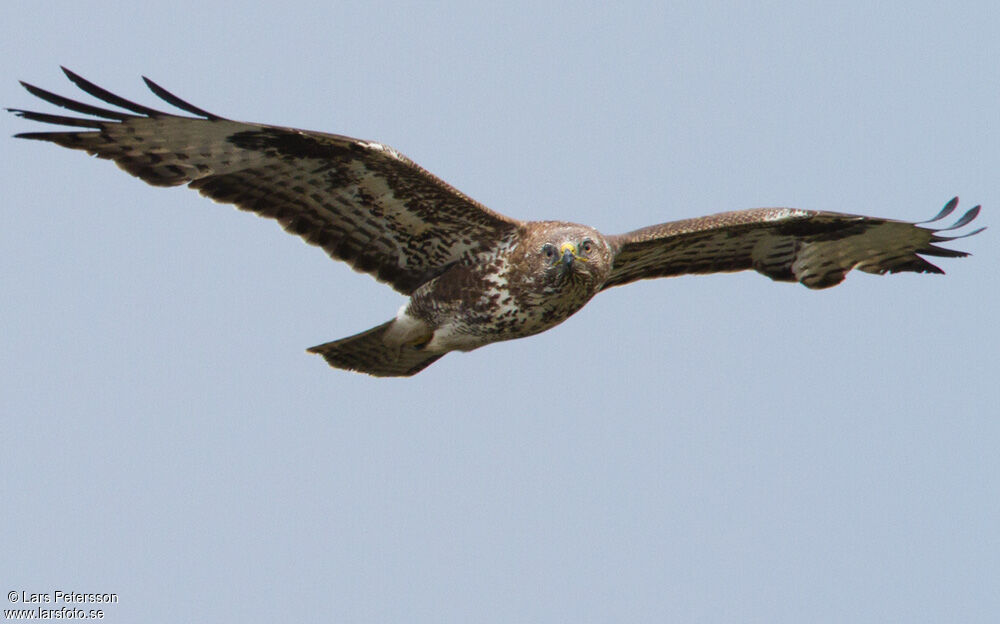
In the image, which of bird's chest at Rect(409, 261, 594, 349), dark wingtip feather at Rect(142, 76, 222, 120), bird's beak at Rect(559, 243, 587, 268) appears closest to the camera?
dark wingtip feather at Rect(142, 76, 222, 120)

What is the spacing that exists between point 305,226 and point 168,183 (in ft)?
3.34

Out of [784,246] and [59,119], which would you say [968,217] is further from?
[59,119]

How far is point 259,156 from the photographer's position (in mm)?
9367

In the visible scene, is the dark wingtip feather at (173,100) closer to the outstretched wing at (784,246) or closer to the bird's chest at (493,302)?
the bird's chest at (493,302)

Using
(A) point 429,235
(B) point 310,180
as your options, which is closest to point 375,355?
(A) point 429,235

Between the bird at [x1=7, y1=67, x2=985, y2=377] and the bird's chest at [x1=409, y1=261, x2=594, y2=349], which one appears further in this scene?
the bird's chest at [x1=409, y1=261, x2=594, y2=349]

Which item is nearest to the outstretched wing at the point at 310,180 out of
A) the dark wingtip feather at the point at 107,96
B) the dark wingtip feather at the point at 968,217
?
the dark wingtip feather at the point at 107,96

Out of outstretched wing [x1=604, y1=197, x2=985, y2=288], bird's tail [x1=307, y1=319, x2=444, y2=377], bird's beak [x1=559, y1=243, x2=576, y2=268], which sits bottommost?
bird's tail [x1=307, y1=319, x2=444, y2=377]

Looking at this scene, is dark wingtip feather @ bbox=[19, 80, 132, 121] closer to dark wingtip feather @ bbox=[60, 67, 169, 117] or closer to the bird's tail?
dark wingtip feather @ bbox=[60, 67, 169, 117]

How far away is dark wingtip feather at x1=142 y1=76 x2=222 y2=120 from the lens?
8305 mm

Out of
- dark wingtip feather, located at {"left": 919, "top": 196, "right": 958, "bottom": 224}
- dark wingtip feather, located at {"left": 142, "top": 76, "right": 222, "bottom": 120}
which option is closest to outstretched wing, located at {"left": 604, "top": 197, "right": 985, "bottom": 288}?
dark wingtip feather, located at {"left": 919, "top": 196, "right": 958, "bottom": 224}

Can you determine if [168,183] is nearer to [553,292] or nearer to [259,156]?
[259,156]

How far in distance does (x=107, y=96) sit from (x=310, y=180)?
1.45 metres

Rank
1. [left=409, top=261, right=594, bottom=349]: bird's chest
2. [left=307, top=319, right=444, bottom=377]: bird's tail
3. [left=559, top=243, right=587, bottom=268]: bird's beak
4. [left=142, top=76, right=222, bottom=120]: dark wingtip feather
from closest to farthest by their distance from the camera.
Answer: [left=142, top=76, right=222, bottom=120]: dark wingtip feather < [left=559, top=243, right=587, bottom=268]: bird's beak < [left=409, top=261, right=594, bottom=349]: bird's chest < [left=307, top=319, right=444, bottom=377]: bird's tail
